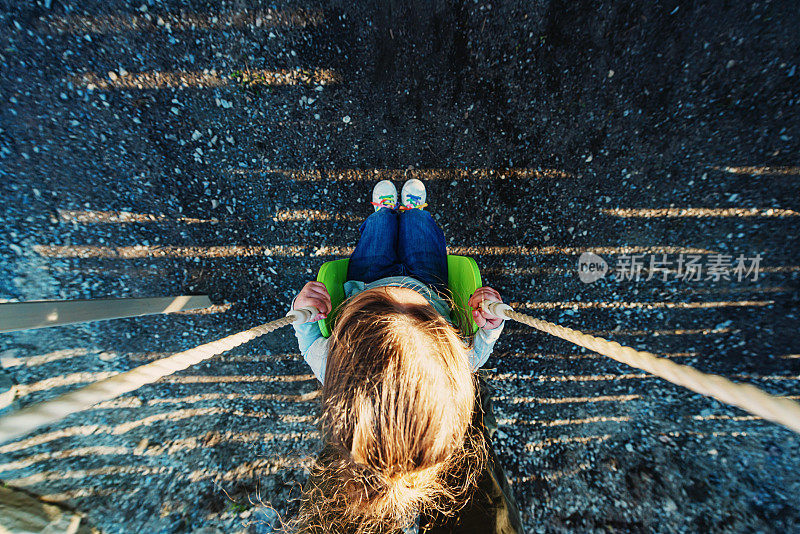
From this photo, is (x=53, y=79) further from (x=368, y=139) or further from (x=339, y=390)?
(x=339, y=390)

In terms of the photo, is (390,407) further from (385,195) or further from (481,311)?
(385,195)

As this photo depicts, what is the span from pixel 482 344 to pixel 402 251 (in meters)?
0.61

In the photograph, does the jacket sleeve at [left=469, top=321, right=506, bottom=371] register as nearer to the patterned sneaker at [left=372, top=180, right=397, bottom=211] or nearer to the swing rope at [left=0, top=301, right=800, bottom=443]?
the swing rope at [left=0, top=301, right=800, bottom=443]

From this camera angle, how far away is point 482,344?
4.18ft

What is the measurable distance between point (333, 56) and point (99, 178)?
1.49 metres

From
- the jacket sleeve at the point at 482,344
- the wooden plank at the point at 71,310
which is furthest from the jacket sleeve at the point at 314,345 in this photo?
the wooden plank at the point at 71,310

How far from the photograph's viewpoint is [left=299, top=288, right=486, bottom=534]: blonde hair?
0.87 m

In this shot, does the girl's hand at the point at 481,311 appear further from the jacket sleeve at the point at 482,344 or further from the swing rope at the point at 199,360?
the swing rope at the point at 199,360

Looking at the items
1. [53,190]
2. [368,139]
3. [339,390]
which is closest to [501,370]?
[339,390]

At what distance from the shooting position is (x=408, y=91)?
171cm

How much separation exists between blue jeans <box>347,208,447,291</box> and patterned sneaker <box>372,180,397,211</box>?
15cm

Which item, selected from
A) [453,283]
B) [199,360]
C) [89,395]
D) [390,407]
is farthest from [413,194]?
[89,395]

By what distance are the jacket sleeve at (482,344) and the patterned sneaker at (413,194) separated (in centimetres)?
82

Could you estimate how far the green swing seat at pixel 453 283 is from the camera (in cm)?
130
